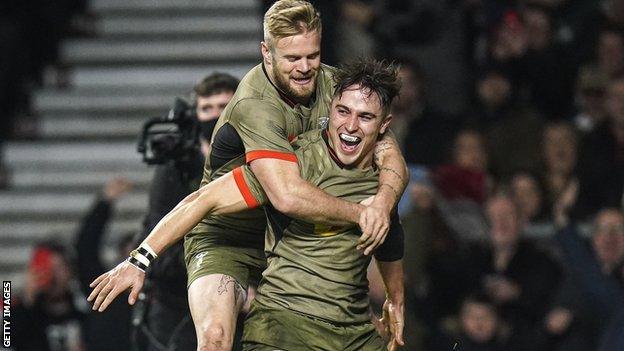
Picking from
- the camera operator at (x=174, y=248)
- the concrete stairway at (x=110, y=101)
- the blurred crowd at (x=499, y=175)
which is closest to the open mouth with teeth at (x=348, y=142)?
the camera operator at (x=174, y=248)

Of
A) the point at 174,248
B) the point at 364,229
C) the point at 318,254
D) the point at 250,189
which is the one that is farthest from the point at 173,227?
the point at 174,248

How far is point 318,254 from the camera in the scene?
7.16m

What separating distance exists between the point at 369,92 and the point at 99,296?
1443mm

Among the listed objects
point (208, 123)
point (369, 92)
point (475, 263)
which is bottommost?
point (475, 263)

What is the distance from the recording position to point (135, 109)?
1322 cm

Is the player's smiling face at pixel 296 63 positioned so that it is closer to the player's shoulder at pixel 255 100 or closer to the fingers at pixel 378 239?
the player's shoulder at pixel 255 100

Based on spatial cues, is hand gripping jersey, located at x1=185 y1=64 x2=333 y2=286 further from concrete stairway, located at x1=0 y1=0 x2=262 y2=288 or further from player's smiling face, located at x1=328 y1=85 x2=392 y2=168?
concrete stairway, located at x1=0 y1=0 x2=262 y2=288

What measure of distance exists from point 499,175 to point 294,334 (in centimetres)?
483

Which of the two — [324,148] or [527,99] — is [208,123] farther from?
[527,99]

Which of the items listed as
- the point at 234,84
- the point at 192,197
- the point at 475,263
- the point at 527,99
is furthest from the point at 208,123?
the point at 527,99

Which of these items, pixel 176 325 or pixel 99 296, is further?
pixel 176 325

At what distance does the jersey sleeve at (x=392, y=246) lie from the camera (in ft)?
24.5

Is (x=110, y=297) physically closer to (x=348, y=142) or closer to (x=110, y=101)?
(x=348, y=142)

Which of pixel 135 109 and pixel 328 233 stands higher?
pixel 328 233
